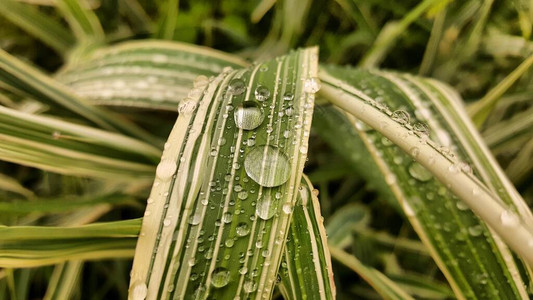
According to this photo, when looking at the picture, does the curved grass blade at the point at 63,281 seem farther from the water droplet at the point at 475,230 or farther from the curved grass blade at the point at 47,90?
the water droplet at the point at 475,230

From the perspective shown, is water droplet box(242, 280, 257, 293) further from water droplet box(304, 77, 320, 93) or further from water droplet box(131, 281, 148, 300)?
water droplet box(304, 77, 320, 93)

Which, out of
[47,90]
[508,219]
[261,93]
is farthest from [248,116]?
[47,90]

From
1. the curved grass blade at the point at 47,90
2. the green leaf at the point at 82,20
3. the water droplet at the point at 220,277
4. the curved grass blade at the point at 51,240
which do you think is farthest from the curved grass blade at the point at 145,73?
the water droplet at the point at 220,277

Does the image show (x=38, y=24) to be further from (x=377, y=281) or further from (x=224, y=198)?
(x=377, y=281)

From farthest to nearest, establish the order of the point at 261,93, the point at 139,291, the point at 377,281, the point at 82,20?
the point at 82,20 < the point at 377,281 < the point at 261,93 < the point at 139,291

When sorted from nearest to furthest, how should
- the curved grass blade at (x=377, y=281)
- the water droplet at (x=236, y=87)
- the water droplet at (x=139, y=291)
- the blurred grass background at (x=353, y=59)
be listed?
1. the water droplet at (x=139, y=291)
2. the water droplet at (x=236, y=87)
3. the curved grass blade at (x=377, y=281)
4. the blurred grass background at (x=353, y=59)

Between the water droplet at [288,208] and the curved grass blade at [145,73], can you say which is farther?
the curved grass blade at [145,73]
